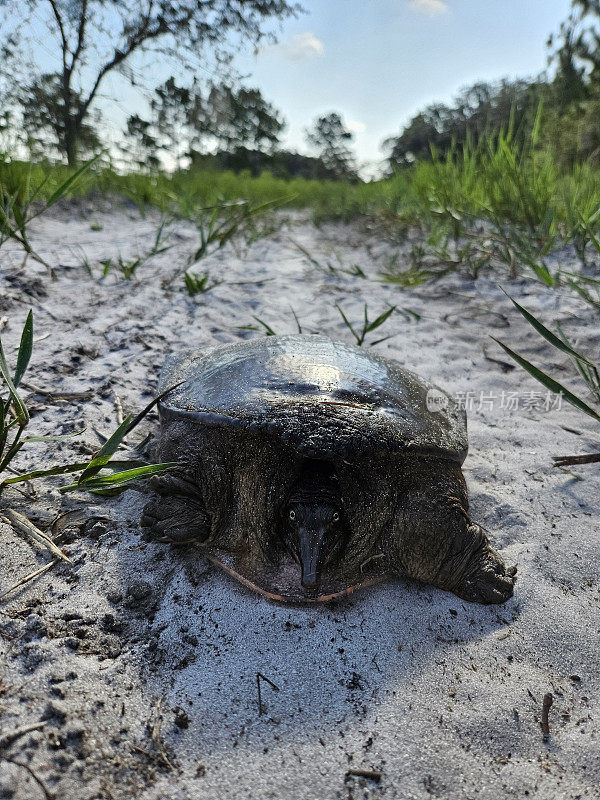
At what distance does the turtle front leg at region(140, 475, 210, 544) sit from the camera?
4.52 ft

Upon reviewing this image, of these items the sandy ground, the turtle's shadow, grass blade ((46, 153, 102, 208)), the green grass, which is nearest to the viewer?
the sandy ground

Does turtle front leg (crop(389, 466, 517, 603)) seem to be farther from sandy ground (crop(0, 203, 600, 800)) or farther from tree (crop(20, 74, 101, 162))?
tree (crop(20, 74, 101, 162))

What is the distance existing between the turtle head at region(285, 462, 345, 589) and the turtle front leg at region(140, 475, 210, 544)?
0.89 ft

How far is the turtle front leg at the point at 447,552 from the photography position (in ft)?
4.40

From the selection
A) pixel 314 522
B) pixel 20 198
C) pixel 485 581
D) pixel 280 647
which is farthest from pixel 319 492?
pixel 20 198

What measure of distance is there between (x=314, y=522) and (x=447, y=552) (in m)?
0.41

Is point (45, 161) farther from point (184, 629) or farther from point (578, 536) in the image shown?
point (578, 536)

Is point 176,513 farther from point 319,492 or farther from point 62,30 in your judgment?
point 62,30

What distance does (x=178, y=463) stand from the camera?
147 centimetres

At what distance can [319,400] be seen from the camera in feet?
4.59

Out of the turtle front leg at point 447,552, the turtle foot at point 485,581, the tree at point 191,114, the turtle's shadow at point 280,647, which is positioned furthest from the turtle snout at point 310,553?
the tree at point 191,114

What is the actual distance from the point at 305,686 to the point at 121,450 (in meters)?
1.07

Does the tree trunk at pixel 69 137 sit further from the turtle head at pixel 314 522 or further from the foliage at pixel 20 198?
the turtle head at pixel 314 522

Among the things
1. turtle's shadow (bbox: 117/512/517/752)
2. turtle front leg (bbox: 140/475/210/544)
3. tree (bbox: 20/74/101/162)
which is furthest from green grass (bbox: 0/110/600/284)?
tree (bbox: 20/74/101/162)
